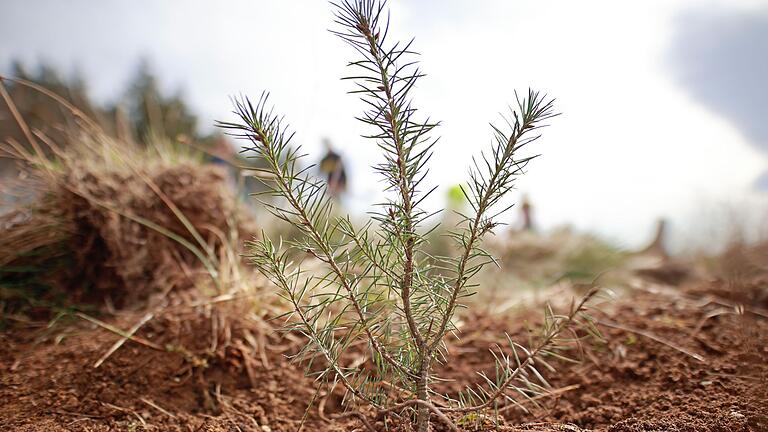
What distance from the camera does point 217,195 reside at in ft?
7.45

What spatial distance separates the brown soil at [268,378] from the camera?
1.11 metres

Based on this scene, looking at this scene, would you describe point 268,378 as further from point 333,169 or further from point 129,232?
point 333,169

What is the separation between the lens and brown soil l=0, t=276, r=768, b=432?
1.11 meters

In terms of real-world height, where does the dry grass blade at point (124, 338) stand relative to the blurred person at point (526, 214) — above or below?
below

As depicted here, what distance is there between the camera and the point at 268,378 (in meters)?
1.41

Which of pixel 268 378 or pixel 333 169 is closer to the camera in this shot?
pixel 268 378

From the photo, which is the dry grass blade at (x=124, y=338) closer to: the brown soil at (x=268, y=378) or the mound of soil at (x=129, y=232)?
the brown soil at (x=268, y=378)

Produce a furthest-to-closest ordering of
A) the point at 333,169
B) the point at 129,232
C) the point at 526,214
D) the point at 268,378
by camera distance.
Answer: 1. the point at 526,214
2. the point at 333,169
3. the point at 129,232
4. the point at 268,378

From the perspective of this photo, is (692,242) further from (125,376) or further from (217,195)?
(125,376)

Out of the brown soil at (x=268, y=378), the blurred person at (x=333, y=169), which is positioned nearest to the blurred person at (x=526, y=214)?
the blurred person at (x=333, y=169)

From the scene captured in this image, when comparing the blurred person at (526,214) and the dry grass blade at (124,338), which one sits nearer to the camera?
the dry grass blade at (124,338)

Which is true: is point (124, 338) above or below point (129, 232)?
below

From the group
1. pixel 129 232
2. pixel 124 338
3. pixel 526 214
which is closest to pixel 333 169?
pixel 129 232

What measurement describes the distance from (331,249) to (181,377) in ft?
2.47
